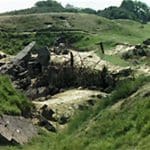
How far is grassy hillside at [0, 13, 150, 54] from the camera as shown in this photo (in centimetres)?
9950

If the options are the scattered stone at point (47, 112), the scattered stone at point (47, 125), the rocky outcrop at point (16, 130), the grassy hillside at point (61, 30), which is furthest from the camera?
the grassy hillside at point (61, 30)

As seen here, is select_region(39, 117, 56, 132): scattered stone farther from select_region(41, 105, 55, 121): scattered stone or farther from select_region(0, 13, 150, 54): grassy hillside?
select_region(0, 13, 150, 54): grassy hillside

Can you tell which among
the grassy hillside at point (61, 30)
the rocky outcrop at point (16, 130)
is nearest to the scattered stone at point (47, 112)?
the rocky outcrop at point (16, 130)

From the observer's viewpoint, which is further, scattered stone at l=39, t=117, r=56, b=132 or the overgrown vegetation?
scattered stone at l=39, t=117, r=56, b=132

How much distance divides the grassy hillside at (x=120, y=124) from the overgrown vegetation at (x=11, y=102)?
10.9 metres

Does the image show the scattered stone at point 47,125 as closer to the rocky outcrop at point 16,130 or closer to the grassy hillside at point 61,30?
the rocky outcrop at point 16,130

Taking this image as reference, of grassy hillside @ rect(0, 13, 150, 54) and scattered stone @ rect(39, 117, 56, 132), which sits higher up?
scattered stone @ rect(39, 117, 56, 132)

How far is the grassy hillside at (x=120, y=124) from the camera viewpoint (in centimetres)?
2056

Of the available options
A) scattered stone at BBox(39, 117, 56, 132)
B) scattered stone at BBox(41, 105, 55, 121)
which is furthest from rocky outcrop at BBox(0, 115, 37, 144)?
scattered stone at BBox(41, 105, 55, 121)

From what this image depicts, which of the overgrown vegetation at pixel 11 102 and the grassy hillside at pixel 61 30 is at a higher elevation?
the overgrown vegetation at pixel 11 102

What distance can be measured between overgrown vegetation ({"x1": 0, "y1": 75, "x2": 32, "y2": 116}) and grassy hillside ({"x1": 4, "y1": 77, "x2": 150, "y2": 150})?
429 inches

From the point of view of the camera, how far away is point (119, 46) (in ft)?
259

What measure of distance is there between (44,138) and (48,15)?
82942mm

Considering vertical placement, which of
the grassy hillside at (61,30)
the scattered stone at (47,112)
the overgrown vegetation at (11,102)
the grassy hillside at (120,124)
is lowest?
the grassy hillside at (61,30)
